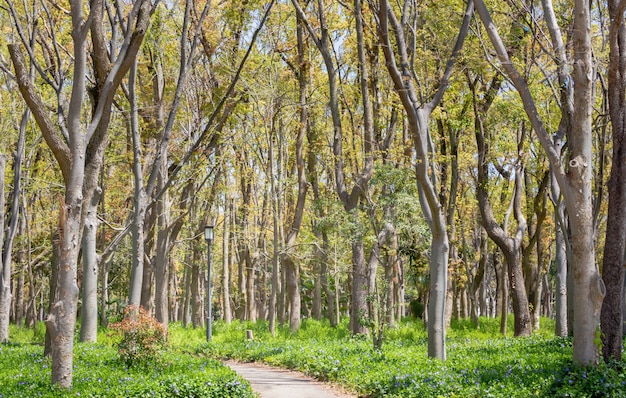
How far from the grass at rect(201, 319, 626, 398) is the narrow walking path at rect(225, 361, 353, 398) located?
25 centimetres

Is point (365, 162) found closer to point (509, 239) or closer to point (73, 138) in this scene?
point (509, 239)

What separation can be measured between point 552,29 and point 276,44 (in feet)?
39.1

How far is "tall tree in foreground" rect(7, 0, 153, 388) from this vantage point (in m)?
7.60

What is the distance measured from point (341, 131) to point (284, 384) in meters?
8.71

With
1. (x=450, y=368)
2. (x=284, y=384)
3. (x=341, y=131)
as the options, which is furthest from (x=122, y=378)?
(x=341, y=131)

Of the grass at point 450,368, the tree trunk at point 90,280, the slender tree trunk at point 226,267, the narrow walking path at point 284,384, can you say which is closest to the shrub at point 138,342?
the narrow walking path at point 284,384

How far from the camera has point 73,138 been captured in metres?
7.95

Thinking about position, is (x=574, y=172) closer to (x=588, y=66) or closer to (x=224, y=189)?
(x=588, y=66)

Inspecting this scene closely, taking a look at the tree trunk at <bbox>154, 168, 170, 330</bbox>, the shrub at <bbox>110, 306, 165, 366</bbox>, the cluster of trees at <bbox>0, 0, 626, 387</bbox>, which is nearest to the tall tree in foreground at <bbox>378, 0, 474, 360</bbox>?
the cluster of trees at <bbox>0, 0, 626, 387</bbox>

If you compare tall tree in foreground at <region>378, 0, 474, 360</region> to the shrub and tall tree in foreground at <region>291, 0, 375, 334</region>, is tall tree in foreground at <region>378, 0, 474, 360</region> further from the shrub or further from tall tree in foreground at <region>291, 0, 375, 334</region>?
tall tree in foreground at <region>291, 0, 375, 334</region>

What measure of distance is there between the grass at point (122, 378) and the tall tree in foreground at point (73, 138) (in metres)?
0.45

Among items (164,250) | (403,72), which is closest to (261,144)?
(164,250)

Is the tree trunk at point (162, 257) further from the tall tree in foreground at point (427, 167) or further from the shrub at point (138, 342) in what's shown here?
the tall tree in foreground at point (427, 167)

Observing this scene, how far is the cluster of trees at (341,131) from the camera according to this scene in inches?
319
